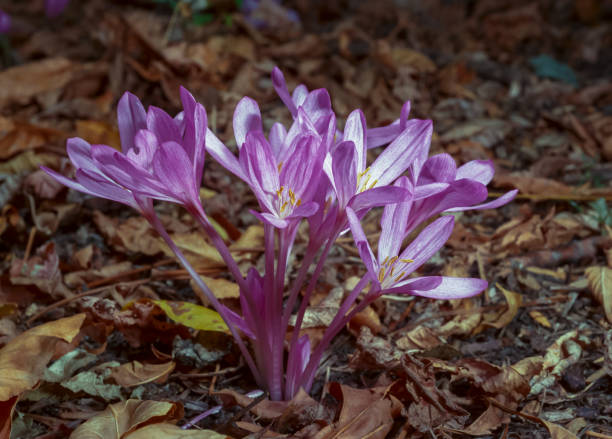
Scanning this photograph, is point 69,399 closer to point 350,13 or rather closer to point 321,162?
point 321,162

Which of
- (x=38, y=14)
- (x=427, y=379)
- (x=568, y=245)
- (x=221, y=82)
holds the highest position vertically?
(x=38, y=14)

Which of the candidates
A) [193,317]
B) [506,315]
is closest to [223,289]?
[193,317]

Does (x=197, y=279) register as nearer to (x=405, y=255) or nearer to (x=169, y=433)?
(x=169, y=433)

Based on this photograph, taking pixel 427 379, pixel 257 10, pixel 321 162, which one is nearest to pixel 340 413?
pixel 427 379

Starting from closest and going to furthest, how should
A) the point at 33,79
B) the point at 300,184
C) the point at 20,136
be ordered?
the point at 300,184 → the point at 20,136 → the point at 33,79

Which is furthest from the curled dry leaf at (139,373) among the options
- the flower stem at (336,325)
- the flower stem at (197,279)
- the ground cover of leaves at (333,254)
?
the flower stem at (336,325)

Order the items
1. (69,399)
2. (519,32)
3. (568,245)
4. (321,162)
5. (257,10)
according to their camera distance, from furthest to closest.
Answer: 1. (519,32)
2. (257,10)
3. (568,245)
4. (69,399)
5. (321,162)

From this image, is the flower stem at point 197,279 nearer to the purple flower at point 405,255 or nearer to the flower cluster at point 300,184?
the flower cluster at point 300,184
